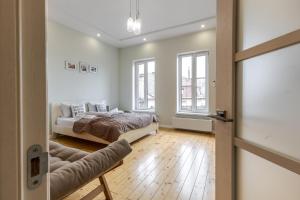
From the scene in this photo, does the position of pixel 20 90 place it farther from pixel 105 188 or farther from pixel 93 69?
pixel 93 69

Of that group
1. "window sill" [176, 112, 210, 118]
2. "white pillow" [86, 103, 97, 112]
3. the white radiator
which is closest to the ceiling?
"white pillow" [86, 103, 97, 112]

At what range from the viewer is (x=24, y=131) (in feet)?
1.19

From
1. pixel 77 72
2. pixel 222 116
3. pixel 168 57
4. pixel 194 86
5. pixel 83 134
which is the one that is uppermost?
pixel 168 57

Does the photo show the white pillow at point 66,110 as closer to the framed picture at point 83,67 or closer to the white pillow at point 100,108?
the white pillow at point 100,108

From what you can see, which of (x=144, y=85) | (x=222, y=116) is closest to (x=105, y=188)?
(x=222, y=116)

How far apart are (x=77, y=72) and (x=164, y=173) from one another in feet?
12.7

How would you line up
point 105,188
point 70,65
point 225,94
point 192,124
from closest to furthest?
1. point 225,94
2. point 105,188
3. point 70,65
4. point 192,124

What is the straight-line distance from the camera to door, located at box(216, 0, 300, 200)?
1.97ft

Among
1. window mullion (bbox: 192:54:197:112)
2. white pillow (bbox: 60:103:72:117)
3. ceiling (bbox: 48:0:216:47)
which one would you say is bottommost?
white pillow (bbox: 60:103:72:117)

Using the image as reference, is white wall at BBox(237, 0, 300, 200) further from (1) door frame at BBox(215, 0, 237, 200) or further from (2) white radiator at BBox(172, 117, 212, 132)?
(2) white radiator at BBox(172, 117, 212, 132)

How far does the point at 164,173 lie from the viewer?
246cm

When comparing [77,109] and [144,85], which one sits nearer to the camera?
[77,109]

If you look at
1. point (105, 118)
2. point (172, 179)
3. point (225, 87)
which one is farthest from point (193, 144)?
point (225, 87)

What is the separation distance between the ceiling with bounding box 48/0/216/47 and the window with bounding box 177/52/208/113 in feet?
2.68
